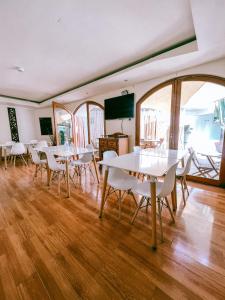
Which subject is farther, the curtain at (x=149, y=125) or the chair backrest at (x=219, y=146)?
the curtain at (x=149, y=125)

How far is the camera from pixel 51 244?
152 centimetres

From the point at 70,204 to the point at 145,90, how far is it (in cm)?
329

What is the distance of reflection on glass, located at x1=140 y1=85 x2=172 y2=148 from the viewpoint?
158 inches

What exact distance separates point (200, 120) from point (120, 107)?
2.16m

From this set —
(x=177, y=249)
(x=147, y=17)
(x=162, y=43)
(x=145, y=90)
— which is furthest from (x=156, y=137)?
(x=177, y=249)

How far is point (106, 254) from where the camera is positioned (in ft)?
4.56

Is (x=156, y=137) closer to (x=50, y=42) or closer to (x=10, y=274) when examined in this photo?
(x=50, y=42)

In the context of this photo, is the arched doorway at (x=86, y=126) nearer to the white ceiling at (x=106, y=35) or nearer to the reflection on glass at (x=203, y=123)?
the white ceiling at (x=106, y=35)

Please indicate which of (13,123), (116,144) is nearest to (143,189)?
(116,144)

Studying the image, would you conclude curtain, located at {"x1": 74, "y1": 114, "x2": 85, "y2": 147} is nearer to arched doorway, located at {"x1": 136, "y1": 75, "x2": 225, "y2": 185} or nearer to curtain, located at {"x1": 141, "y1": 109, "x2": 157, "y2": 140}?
curtain, located at {"x1": 141, "y1": 109, "x2": 157, "y2": 140}

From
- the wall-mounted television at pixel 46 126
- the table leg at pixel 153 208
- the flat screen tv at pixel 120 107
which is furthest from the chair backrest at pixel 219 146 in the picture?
the wall-mounted television at pixel 46 126

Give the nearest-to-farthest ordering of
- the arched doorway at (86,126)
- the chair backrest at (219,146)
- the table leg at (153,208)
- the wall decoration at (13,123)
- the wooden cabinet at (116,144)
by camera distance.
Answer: the table leg at (153,208)
the chair backrest at (219,146)
the wooden cabinet at (116,144)
the wall decoration at (13,123)
the arched doorway at (86,126)

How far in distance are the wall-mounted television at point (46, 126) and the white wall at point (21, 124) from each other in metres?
0.42

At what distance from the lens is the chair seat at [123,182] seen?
1.84m
